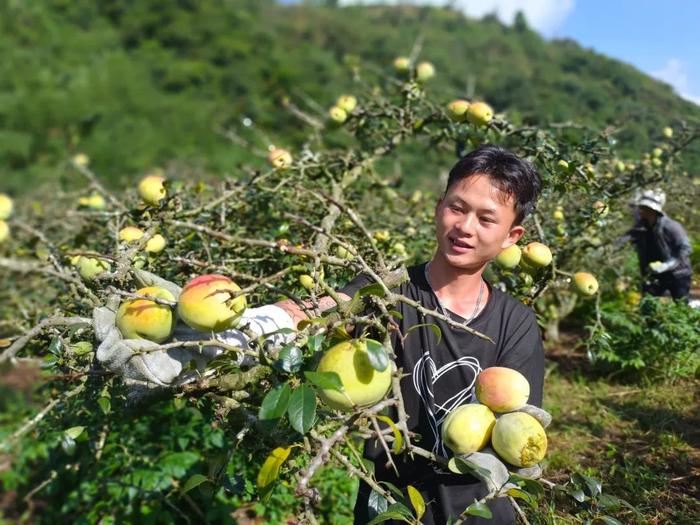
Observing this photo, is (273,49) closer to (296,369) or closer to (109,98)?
(109,98)

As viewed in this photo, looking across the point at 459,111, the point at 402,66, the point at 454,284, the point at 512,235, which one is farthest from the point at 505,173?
the point at 402,66

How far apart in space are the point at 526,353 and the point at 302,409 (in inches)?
27.5

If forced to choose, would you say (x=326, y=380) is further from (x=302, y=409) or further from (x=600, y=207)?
(x=600, y=207)

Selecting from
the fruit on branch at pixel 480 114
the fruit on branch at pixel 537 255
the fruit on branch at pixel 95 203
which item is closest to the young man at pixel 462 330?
the fruit on branch at pixel 537 255

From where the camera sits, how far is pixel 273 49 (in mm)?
36125

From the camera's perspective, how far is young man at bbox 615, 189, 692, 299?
3652 millimetres

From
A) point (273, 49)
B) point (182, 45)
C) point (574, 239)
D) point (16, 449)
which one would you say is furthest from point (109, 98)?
point (574, 239)

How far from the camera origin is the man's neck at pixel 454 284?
141cm

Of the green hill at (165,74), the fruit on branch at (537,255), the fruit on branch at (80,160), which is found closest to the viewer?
the fruit on branch at (537,255)

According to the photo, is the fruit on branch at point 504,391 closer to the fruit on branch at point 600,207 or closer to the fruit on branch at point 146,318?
the fruit on branch at point 146,318

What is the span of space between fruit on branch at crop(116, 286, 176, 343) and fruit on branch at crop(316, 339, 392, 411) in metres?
0.32

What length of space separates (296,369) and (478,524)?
673 mm

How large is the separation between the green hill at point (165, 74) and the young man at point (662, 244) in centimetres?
1173

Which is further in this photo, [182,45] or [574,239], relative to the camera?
[182,45]
